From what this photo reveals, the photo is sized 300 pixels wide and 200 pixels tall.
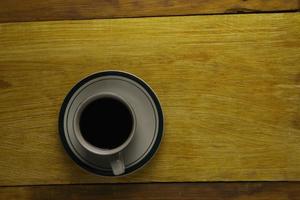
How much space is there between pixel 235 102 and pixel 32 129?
34cm

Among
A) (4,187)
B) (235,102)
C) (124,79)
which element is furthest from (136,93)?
(4,187)

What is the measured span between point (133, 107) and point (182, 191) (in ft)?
0.54

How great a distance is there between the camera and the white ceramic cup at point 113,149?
0.75 m

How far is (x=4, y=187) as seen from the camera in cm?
85

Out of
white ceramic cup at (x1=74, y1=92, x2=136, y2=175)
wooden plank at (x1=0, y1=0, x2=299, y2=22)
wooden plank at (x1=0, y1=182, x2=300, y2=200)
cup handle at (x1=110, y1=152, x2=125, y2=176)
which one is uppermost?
wooden plank at (x1=0, y1=0, x2=299, y2=22)

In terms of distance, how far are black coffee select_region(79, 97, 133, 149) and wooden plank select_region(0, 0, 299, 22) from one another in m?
0.16

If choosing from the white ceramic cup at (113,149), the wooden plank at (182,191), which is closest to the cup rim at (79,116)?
the white ceramic cup at (113,149)

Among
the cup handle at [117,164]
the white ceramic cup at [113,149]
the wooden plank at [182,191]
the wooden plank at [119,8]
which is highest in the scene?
the wooden plank at [119,8]

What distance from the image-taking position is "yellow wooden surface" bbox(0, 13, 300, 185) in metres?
0.84

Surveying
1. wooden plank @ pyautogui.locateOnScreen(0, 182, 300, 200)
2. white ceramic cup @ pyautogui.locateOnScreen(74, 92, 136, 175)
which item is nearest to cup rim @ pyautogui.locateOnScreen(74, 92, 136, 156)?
white ceramic cup @ pyautogui.locateOnScreen(74, 92, 136, 175)

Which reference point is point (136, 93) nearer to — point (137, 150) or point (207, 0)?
point (137, 150)

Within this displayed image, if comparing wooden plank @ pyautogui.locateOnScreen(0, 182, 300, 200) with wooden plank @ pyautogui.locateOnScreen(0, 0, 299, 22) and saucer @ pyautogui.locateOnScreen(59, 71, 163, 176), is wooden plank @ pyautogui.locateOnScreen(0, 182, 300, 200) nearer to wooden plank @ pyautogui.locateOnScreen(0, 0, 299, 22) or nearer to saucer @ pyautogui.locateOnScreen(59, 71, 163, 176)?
saucer @ pyautogui.locateOnScreen(59, 71, 163, 176)

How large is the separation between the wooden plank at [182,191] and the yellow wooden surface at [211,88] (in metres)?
0.01

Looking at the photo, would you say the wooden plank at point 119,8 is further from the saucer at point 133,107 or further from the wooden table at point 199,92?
the saucer at point 133,107
